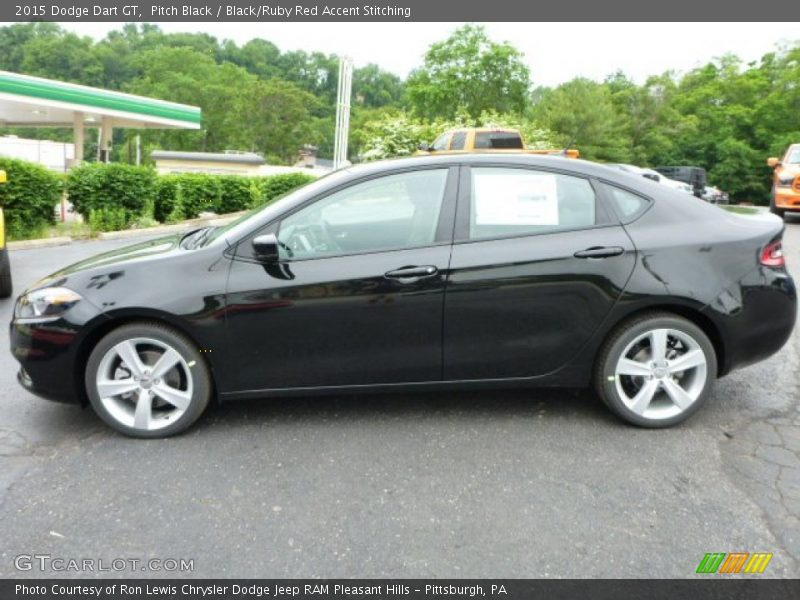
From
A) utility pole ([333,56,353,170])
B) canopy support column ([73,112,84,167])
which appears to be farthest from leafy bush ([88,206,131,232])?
canopy support column ([73,112,84,167])

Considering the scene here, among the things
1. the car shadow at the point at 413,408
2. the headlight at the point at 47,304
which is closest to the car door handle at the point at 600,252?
the car shadow at the point at 413,408

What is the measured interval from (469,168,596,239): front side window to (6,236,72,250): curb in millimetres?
8914

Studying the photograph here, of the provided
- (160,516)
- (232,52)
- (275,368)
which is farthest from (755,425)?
(232,52)

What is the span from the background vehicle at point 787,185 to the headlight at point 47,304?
14501 millimetres

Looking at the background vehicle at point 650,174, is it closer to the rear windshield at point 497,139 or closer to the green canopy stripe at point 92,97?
the rear windshield at point 497,139

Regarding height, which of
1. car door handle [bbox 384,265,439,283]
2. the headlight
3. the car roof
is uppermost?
the car roof

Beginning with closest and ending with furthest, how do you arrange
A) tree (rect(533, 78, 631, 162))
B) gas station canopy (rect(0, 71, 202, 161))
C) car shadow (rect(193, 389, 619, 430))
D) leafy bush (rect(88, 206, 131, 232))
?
car shadow (rect(193, 389, 619, 430)) < leafy bush (rect(88, 206, 131, 232)) < gas station canopy (rect(0, 71, 202, 161)) < tree (rect(533, 78, 631, 162))

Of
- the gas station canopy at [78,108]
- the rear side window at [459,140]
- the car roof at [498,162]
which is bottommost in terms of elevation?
the car roof at [498,162]

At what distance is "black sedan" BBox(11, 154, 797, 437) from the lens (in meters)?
3.39

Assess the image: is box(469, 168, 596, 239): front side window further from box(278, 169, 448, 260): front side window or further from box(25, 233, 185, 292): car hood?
box(25, 233, 185, 292): car hood

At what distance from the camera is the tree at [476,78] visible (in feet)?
148

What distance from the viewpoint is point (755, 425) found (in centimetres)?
365
